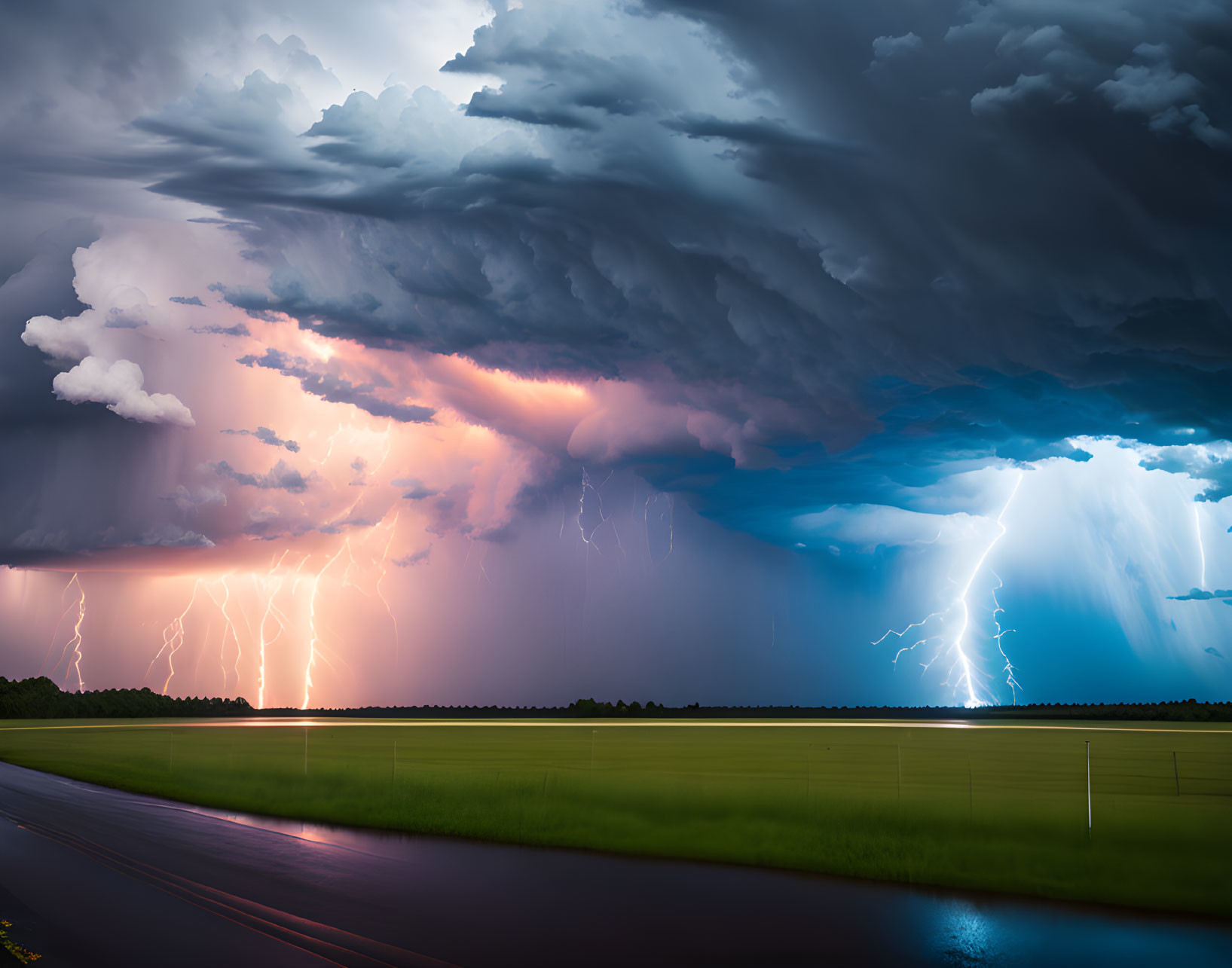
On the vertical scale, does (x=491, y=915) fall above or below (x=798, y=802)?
above

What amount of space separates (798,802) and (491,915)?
62.5 feet

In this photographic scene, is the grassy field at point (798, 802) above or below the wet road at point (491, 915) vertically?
below

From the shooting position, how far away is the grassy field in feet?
75.6

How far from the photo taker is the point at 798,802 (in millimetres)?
33656

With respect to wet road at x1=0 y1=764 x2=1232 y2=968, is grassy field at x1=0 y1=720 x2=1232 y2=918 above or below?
below

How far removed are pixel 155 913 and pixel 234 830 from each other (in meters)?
12.6

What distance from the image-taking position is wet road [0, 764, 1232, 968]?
45.8ft

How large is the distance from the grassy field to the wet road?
105 inches

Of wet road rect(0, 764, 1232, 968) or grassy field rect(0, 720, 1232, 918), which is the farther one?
grassy field rect(0, 720, 1232, 918)

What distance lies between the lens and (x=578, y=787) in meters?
38.9

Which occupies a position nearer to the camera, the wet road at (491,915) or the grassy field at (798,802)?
the wet road at (491,915)

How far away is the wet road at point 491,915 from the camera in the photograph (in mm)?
13945

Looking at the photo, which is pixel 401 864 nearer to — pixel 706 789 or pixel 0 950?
pixel 0 950

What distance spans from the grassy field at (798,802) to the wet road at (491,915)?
2659mm
